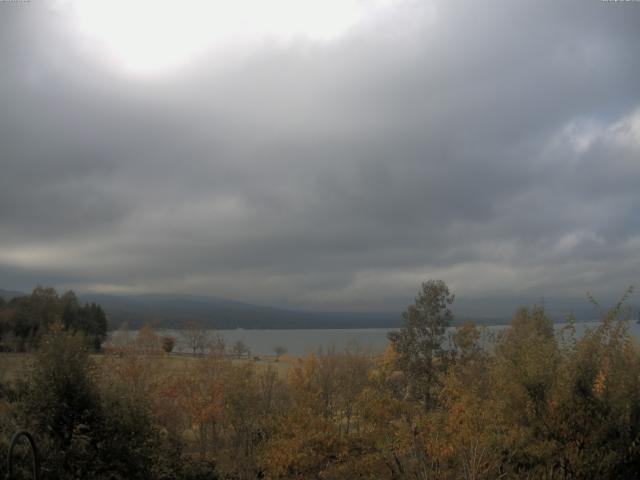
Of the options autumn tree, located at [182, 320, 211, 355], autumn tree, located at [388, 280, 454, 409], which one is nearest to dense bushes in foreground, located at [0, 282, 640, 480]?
autumn tree, located at [388, 280, 454, 409]

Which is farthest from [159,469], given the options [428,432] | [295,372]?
[295,372]

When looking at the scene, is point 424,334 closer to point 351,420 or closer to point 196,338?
point 351,420

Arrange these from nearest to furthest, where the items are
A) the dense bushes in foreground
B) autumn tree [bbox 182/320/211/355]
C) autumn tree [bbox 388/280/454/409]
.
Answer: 1. the dense bushes in foreground
2. autumn tree [bbox 388/280/454/409]
3. autumn tree [bbox 182/320/211/355]

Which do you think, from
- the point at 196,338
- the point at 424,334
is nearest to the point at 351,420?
the point at 424,334

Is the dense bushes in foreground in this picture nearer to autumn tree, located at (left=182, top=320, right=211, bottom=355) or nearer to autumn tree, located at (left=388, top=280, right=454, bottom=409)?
autumn tree, located at (left=388, top=280, right=454, bottom=409)

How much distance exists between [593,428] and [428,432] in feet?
32.4

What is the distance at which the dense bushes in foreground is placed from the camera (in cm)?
1424

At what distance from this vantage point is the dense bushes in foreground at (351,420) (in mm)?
14242

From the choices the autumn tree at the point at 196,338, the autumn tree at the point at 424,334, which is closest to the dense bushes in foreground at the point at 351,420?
the autumn tree at the point at 424,334

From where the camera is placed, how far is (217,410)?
3072cm

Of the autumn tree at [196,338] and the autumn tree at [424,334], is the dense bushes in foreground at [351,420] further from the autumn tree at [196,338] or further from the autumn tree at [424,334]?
the autumn tree at [196,338]

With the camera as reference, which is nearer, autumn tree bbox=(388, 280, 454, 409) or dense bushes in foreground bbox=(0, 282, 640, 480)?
dense bushes in foreground bbox=(0, 282, 640, 480)

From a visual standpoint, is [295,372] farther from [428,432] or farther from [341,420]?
[428,432]

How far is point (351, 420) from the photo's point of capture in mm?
34812
